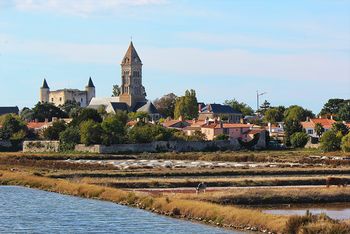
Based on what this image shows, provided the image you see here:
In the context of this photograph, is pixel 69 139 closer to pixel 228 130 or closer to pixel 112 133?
pixel 112 133

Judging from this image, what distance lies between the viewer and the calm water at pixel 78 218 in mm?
33844

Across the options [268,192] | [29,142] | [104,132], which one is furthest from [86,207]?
[29,142]

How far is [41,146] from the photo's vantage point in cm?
10669

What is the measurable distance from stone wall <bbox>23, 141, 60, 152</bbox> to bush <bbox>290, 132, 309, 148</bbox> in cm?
3014

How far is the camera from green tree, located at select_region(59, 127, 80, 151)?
104m

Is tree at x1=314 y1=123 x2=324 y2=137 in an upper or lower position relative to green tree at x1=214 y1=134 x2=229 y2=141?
upper

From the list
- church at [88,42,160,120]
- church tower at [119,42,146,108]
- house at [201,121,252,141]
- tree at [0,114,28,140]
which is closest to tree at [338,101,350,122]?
house at [201,121,252,141]

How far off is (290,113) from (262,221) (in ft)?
405

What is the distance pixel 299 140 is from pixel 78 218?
76.3 meters

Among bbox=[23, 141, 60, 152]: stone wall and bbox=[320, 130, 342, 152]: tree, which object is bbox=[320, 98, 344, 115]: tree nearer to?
bbox=[320, 130, 342, 152]: tree

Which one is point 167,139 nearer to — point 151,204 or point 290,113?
point 290,113

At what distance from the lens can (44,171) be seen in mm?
65562

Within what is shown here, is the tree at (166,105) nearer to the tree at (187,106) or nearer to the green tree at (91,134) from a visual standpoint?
the tree at (187,106)

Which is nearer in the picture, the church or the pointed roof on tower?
the church
